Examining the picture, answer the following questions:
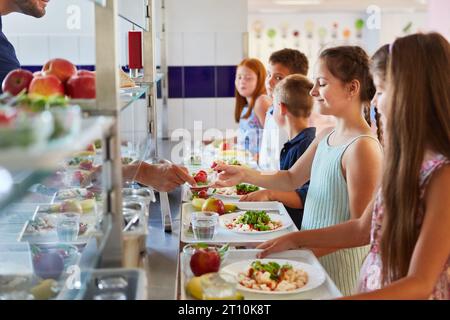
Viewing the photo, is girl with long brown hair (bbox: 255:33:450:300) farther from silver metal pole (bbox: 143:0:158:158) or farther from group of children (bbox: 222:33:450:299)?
silver metal pole (bbox: 143:0:158:158)

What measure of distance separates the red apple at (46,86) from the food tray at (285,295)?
570 mm

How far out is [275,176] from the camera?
9.20ft

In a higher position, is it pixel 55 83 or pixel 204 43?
pixel 204 43

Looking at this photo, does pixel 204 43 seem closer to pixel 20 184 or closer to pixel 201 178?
pixel 201 178

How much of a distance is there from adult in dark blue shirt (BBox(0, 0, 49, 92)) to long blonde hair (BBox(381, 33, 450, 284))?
129 centimetres

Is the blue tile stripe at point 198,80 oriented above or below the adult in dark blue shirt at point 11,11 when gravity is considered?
below

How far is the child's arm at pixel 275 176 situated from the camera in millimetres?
2734

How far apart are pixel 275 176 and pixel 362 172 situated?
71cm

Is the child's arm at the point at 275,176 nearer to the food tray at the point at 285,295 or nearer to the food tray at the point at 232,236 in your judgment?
the food tray at the point at 232,236

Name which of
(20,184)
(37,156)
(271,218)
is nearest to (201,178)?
(271,218)

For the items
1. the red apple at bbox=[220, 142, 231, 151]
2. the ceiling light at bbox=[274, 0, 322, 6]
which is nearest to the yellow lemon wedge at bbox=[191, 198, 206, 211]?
the red apple at bbox=[220, 142, 231, 151]

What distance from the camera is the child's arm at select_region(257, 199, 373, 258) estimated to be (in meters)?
1.92

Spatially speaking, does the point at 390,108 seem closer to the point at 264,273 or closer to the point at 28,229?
the point at 264,273

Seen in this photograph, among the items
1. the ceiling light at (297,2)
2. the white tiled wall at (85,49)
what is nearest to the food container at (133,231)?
the white tiled wall at (85,49)
